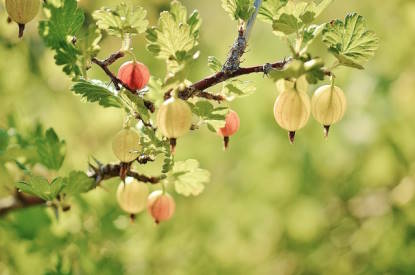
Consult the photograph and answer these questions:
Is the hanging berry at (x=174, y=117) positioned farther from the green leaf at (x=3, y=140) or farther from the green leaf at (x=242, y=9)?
the green leaf at (x=3, y=140)

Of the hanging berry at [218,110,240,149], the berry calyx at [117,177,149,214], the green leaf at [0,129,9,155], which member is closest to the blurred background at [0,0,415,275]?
the green leaf at [0,129,9,155]

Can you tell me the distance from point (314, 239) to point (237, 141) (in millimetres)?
415

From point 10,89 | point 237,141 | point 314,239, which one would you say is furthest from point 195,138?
point 10,89

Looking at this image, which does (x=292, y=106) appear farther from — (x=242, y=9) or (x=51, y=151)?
(x=51, y=151)

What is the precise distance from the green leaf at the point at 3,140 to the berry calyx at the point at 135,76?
0.27 metres

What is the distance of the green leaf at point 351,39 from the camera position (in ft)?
1.89

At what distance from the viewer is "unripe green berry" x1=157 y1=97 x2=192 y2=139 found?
552mm

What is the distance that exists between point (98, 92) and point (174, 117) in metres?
0.11

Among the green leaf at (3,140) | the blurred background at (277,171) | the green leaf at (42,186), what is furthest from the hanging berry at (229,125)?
the blurred background at (277,171)

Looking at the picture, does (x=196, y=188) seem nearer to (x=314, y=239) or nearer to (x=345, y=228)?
(x=314, y=239)

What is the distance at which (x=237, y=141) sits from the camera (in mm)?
1884

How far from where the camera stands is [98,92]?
616mm

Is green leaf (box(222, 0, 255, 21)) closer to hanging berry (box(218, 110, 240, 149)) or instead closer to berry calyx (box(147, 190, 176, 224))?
hanging berry (box(218, 110, 240, 149))

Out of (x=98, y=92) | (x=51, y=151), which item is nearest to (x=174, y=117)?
(x=98, y=92)
